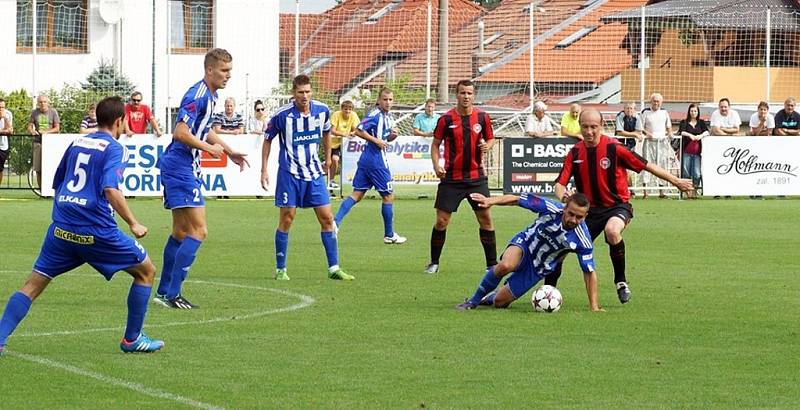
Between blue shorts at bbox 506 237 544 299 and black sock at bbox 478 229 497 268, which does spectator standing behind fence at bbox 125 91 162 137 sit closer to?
black sock at bbox 478 229 497 268

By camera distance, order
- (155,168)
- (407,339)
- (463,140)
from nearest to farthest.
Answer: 1. (407,339)
2. (463,140)
3. (155,168)

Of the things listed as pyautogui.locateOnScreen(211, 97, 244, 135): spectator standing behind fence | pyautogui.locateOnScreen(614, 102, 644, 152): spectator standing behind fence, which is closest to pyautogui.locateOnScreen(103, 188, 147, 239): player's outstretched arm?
pyautogui.locateOnScreen(211, 97, 244, 135): spectator standing behind fence

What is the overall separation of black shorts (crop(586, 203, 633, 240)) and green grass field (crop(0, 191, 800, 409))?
0.62 m

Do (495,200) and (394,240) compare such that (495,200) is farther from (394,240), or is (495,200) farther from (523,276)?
(394,240)

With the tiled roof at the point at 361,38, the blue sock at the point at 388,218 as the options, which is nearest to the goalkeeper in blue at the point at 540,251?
the blue sock at the point at 388,218

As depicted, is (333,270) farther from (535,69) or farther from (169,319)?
(535,69)

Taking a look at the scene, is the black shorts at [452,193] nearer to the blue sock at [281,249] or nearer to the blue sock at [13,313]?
the blue sock at [281,249]

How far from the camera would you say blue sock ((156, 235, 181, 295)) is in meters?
12.3

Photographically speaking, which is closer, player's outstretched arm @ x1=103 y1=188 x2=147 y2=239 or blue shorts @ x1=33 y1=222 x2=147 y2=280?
player's outstretched arm @ x1=103 y1=188 x2=147 y2=239

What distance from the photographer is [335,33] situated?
40969 millimetres

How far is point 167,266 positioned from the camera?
1234 cm

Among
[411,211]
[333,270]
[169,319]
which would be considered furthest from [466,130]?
[411,211]

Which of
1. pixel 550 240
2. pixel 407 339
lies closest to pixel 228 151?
pixel 407 339

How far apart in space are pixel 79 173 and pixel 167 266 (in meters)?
3.25
